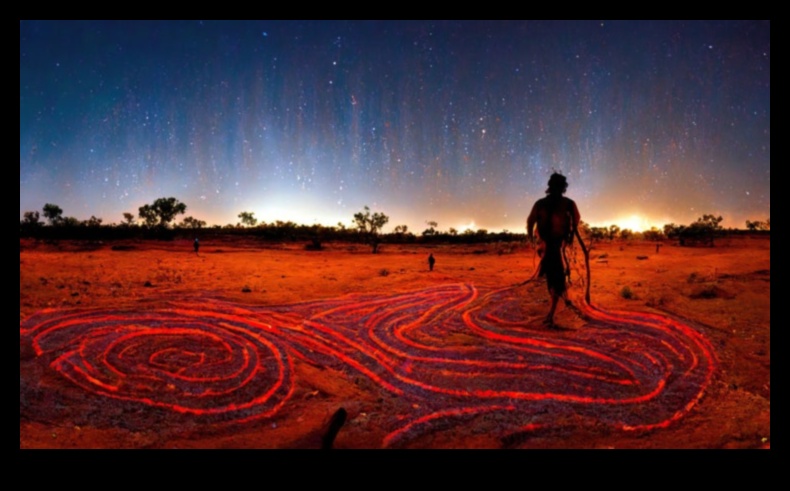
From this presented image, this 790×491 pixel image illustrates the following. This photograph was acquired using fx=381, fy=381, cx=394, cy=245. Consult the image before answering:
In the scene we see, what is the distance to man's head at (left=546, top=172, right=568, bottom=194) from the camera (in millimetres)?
9047

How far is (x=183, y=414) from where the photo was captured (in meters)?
5.32

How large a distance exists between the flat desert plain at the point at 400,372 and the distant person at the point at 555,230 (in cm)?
91

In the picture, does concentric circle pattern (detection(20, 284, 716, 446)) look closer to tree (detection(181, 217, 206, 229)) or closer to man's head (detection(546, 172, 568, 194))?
man's head (detection(546, 172, 568, 194))

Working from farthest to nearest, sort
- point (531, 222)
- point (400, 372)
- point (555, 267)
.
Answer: point (531, 222), point (555, 267), point (400, 372)

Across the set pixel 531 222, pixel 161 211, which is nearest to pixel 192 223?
pixel 161 211

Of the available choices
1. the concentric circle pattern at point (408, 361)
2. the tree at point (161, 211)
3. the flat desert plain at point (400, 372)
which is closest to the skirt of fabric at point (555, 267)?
the flat desert plain at point (400, 372)

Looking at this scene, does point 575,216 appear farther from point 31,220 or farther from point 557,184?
point 31,220

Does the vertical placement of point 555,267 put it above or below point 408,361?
above

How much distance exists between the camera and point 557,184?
9094 millimetres

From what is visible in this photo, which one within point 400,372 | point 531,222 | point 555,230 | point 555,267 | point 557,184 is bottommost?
point 400,372

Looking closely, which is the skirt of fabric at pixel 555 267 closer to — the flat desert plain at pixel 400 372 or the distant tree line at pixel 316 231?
the flat desert plain at pixel 400 372

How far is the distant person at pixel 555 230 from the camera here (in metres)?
8.97

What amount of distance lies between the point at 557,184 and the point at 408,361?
5.47m

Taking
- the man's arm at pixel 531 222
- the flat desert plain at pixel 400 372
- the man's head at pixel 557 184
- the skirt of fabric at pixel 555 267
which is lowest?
the flat desert plain at pixel 400 372
